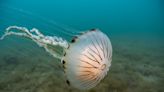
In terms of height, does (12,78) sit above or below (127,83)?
above

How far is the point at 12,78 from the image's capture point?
231 inches

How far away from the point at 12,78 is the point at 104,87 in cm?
244

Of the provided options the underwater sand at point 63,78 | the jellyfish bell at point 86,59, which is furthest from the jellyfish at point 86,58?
the underwater sand at point 63,78

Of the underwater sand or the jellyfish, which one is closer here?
the jellyfish

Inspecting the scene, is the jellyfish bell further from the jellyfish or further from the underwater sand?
the underwater sand

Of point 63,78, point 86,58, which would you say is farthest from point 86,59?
point 63,78

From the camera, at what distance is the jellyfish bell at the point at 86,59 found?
334 cm

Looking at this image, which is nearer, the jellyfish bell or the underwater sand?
the jellyfish bell

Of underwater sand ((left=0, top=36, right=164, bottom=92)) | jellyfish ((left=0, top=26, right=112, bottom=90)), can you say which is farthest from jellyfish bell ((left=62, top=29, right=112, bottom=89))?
underwater sand ((left=0, top=36, right=164, bottom=92))

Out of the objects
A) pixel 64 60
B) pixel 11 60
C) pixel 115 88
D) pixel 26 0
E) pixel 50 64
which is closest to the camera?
pixel 64 60

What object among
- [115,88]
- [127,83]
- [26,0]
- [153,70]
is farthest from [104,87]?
[26,0]

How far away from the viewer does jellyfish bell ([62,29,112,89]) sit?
3.34 meters

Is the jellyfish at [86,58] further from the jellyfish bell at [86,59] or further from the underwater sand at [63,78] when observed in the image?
the underwater sand at [63,78]

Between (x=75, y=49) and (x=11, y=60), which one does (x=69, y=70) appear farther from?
(x=11, y=60)
